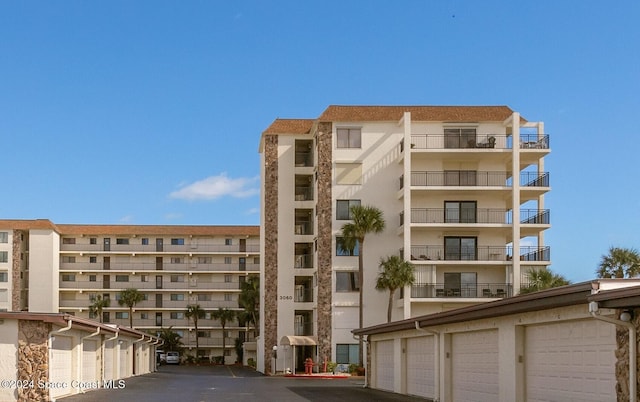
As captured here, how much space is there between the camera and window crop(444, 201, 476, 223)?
67562 millimetres

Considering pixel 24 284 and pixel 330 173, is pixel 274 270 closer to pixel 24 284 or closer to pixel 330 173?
pixel 330 173

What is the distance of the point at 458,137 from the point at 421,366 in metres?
34.6

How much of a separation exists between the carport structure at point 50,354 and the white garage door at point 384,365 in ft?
42.1

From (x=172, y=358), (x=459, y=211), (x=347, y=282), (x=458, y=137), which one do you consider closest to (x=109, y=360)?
(x=347, y=282)

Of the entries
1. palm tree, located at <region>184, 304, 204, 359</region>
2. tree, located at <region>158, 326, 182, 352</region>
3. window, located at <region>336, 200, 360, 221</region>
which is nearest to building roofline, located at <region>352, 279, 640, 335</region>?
window, located at <region>336, 200, 360, 221</region>

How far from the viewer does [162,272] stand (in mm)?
115250

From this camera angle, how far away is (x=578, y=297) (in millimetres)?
18859

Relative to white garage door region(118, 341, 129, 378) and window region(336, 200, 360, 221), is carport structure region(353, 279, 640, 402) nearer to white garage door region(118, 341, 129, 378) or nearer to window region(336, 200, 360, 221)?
white garage door region(118, 341, 129, 378)

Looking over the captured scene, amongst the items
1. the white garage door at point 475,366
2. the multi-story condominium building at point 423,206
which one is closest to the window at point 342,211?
the multi-story condominium building at point 423,206

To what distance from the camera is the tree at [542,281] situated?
200ft

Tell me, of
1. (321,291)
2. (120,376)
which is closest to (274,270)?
(321,291)

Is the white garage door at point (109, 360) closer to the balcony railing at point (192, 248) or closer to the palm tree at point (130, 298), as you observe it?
the palm tree at point (130, 298)

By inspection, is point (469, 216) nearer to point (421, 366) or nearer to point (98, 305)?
point (421, 366)

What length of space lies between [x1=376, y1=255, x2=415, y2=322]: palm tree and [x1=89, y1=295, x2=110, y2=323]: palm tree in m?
55.2
